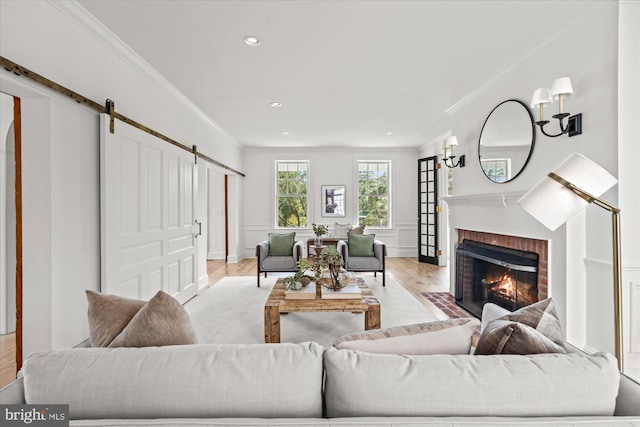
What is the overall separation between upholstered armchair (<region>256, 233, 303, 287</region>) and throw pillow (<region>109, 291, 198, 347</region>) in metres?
3.51

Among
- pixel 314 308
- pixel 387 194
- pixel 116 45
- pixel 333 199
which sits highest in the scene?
pixel 116 45

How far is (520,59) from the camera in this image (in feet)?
9.45

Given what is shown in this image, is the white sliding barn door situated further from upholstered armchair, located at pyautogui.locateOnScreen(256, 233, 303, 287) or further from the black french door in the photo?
the black french door

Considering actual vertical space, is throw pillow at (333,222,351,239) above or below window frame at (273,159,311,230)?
below

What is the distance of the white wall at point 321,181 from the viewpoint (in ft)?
24.1

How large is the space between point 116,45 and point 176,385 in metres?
2.88

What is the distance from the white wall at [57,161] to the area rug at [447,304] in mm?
3486

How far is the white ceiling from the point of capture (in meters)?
2.18

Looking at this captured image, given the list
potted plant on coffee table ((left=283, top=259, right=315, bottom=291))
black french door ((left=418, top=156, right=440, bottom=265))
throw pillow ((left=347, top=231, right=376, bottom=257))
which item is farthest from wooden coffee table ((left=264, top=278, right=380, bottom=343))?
black french door ((left=418, top=156, right=440, bottom=265))

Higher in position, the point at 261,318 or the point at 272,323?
the point at 272,323

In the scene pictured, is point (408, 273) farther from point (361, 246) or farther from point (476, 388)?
point (476, 388)

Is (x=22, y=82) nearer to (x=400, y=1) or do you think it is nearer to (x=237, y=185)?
(x=400, y=1)

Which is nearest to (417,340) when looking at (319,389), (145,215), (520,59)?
(319,389)

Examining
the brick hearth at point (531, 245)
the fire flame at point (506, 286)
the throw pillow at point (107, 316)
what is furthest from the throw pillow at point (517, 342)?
the fire flame at point (506, 286)
